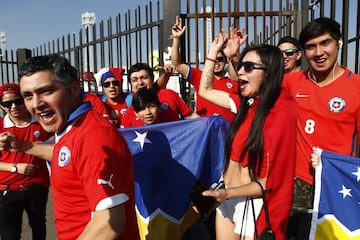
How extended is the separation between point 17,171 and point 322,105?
2946 millimetres

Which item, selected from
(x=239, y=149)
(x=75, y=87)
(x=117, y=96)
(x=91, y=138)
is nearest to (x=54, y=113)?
(x=75, y=87)

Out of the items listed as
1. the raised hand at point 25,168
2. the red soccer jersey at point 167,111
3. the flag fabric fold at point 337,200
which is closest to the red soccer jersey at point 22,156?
the raised hand at point 25,168

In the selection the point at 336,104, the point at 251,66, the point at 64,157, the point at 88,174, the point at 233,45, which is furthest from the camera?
the point at 233,45

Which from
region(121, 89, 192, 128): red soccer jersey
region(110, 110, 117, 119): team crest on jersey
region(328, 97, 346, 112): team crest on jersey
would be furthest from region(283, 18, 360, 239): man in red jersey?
region(110, 110, 117, 119): team crest on jersey

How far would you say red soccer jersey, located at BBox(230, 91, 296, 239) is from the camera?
81.5 inches

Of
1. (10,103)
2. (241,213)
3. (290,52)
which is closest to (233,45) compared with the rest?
(290,52)

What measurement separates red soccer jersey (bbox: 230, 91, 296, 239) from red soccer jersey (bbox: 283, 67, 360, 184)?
62cm

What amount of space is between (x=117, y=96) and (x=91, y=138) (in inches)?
125

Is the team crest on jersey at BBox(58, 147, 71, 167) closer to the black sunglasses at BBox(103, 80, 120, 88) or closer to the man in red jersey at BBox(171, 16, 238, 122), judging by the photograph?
the man in red jersey at BBox(171, 16, 238, 122)

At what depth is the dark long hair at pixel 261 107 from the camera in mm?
2098

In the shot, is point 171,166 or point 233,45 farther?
point 171,166

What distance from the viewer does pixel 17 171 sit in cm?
354

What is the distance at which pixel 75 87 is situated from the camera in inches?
70.7

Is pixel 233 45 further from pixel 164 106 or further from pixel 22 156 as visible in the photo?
pixel 22 156
